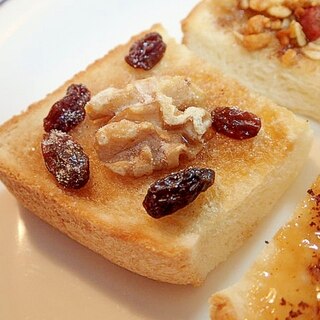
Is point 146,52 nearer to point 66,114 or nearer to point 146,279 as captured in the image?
point 66,114

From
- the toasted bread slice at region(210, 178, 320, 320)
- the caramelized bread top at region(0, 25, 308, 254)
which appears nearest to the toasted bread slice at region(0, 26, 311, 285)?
the caramelized bread top at region(0, 25, 308, 254)

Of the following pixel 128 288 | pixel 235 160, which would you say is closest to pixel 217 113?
pixel 235 160

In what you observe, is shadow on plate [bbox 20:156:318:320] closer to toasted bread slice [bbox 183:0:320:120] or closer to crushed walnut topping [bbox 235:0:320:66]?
toasted bread slice [bbox 183:0:320:120]

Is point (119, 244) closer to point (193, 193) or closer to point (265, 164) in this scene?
point (193, 193)

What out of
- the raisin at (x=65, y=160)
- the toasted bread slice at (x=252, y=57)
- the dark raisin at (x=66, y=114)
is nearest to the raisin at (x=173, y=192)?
the raisin at (x=65, y=160)

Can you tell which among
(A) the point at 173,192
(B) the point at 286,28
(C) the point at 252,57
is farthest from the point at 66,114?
(B) the point at 286,28

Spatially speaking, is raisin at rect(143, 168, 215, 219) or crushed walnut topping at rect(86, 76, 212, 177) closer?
raisin at rect(143, 168, 215, 219)
